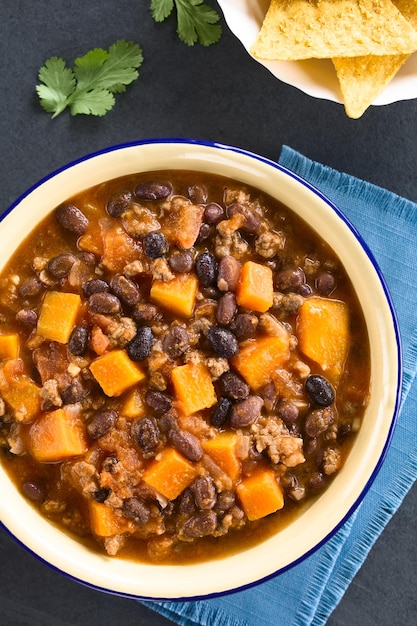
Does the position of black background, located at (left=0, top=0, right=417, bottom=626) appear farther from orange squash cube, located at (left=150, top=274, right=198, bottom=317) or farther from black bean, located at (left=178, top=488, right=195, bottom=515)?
black bean, located at (left=178, top=488, right=195, bottom=515)

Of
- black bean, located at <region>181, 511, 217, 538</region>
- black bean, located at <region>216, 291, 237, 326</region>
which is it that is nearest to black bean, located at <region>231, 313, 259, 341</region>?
black bean, located at <region>216, 291, 237, 326</region>

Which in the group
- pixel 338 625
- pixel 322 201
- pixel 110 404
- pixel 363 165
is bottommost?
pixel 338 625

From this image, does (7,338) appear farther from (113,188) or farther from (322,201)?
(322,201)

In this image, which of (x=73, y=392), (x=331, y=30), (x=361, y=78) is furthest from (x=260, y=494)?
(x=331, y=30)

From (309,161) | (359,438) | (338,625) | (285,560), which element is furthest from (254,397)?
(338,625)

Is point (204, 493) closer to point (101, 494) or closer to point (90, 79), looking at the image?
point (101, 494)

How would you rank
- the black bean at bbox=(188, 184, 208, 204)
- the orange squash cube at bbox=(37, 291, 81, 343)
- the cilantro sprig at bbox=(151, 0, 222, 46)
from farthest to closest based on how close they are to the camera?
the cilantro sprig at bbox=(151, 0, 222, 46) < the black bean at bbox=(188, 184, 208, 204) < the orange squash cube at bbox=(37, 291, 81, 343)
